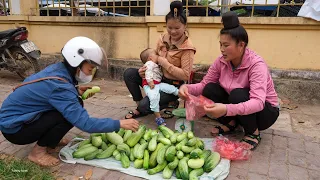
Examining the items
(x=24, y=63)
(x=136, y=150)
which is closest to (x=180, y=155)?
(x=136, y=150)

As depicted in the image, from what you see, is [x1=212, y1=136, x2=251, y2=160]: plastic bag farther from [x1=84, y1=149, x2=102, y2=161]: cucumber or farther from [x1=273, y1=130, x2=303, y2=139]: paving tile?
[x1=84, y1=149, x2=102, y2=161]: cucumber

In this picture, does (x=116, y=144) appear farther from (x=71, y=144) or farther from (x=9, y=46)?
(x=9, y=46)

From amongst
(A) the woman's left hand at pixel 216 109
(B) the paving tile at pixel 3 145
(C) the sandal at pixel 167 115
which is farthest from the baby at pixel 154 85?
(B) the paving tile at pixel 3 145

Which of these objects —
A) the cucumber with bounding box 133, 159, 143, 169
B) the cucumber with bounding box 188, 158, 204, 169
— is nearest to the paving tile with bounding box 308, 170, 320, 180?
the cucumber with bounding box 188, 158, 204, 169

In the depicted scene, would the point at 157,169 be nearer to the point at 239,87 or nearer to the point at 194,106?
the point at 194,106

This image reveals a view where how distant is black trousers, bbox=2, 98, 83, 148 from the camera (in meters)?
2.45

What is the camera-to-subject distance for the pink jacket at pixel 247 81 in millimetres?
2543

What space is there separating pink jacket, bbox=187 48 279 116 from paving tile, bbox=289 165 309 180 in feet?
2.00

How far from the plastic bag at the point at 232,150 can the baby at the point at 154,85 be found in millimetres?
896

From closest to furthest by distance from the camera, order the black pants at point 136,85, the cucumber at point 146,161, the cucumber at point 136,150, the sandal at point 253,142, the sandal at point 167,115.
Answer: the cucumber at point 146,161, the cucumber at point 136,150, the sandal at point 253,142, the black pants at point 136,85, the sandal at point 167,115

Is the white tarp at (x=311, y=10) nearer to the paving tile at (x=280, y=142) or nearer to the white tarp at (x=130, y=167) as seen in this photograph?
the paving tile at (x=280, y=142)

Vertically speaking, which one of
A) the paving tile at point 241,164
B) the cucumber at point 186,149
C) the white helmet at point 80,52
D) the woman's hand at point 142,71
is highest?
the white helmet at point 80,52

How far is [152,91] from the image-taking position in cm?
348

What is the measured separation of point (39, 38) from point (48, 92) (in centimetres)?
547
